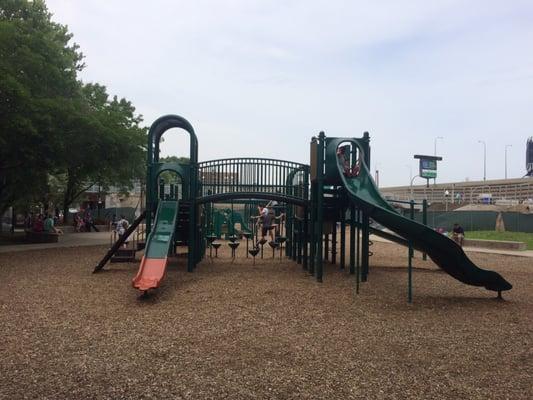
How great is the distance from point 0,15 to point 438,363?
21204mm

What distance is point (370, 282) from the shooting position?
33.0 ft

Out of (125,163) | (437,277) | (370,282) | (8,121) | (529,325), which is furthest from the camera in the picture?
(125,163)

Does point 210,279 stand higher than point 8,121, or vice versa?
point 8,121

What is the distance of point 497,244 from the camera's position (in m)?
19.6

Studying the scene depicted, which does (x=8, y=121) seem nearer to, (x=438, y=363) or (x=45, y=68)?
(x=45, y=68)

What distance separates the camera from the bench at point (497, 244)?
18.8m

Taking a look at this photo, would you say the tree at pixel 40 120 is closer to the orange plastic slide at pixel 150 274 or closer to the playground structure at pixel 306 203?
the playground structure at pixel 306 203

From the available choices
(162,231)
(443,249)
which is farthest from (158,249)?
(443,249)

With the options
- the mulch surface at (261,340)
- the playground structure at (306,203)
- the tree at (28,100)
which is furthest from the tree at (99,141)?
the mulch surface at (261,340)

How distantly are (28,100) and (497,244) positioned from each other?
58.7ft

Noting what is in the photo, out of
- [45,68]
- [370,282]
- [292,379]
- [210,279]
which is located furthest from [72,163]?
[292,379]

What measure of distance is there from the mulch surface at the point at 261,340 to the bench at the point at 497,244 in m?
9.76

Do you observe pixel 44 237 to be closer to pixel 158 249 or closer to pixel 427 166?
pixel 158 249

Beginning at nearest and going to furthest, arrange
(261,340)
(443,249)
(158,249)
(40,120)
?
1. (261,340)
2. (443,249)
3. (158,249)
4. (40,120)
